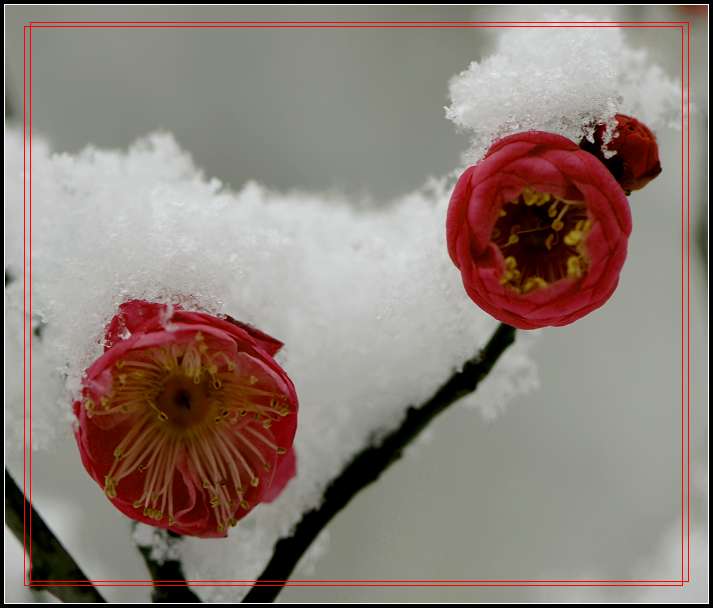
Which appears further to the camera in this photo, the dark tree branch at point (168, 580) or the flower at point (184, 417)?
the dark tree branch at point (168, 580)

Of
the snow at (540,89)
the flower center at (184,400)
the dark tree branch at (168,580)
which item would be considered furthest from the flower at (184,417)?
the snow at (540,89)

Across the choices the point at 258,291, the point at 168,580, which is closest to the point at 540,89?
the point at 258,291

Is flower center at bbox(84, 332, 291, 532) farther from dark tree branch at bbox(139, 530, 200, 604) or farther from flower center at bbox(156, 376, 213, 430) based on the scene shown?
dark tree branch at bbox(139, 530, 200, 604)

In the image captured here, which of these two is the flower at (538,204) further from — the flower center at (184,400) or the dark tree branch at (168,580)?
the dark tree branch at (168,580)

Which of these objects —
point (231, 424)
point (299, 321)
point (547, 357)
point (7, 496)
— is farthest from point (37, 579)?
point (547, 357)

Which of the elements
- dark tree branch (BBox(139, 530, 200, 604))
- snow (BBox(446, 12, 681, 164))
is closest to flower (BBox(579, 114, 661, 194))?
snow (BBox(446, 12, 681, 164))

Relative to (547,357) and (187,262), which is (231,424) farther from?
(547,357)
